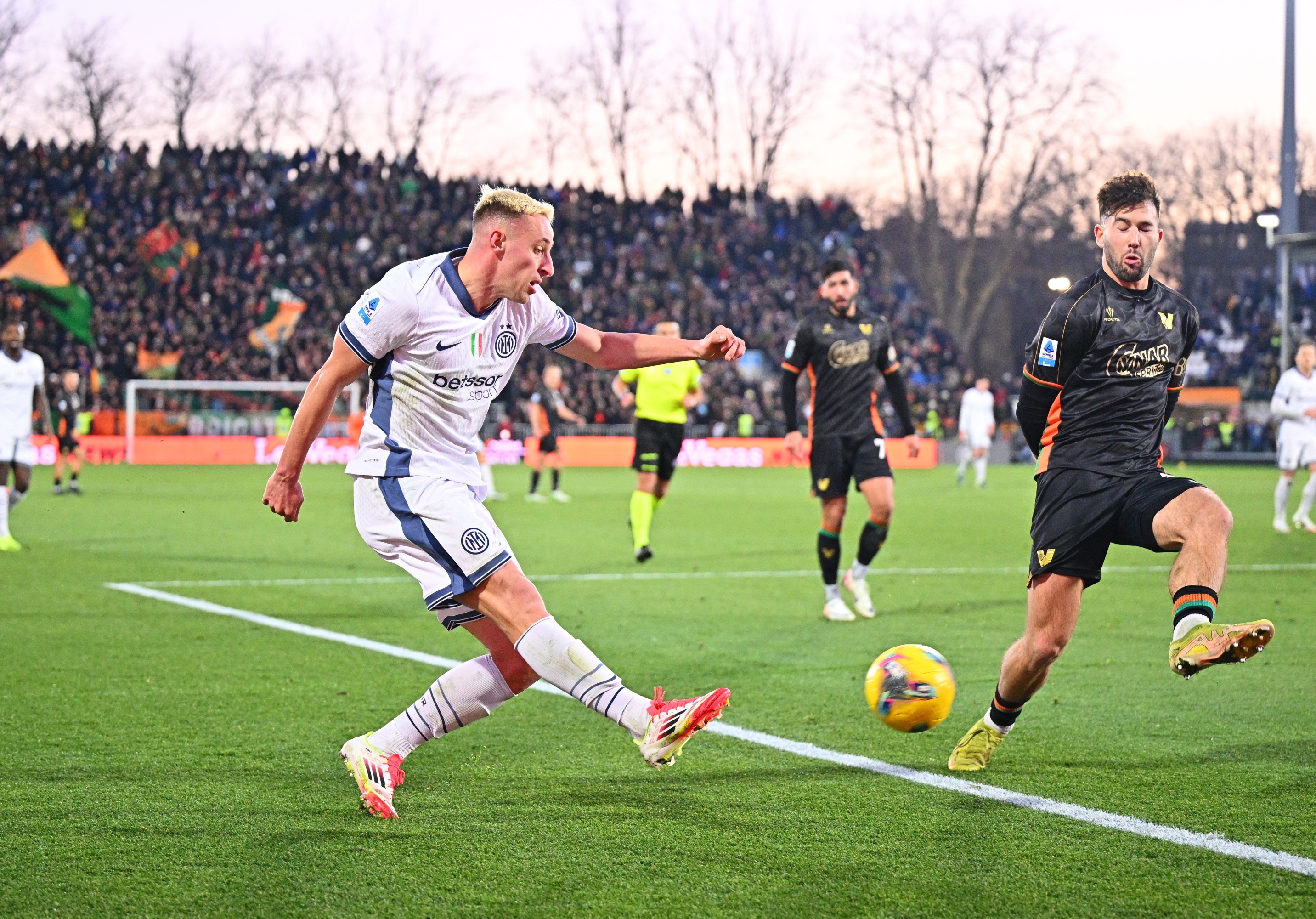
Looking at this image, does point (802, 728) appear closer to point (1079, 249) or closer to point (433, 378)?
point (433, 378)

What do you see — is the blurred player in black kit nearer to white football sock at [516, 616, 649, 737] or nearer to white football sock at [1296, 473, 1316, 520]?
white football sock at [1296, 473, 1316, 520]

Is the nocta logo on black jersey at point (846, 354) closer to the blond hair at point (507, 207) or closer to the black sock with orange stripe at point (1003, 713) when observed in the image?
the black sock with orange stripe at point (1003, 713)

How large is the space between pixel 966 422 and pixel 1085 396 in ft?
74.5

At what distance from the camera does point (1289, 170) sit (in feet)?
94.4

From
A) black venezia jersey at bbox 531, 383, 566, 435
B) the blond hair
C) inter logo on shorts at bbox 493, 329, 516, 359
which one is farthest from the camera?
black venezia jersey at bbox 531, 383, 566, 435

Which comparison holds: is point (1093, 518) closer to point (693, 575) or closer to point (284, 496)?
point (284, 496)

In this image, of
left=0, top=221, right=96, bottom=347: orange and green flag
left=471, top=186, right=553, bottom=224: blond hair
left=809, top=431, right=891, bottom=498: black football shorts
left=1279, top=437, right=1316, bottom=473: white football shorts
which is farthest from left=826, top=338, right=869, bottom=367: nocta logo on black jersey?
left=0, top=221, right=96, bottom=347: orange and green flag

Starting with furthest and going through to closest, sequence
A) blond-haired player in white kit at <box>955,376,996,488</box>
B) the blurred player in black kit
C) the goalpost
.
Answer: the goalpost → blond-haired player in white kit at <box>955,376,996,488</box> → the blurred player in black kit

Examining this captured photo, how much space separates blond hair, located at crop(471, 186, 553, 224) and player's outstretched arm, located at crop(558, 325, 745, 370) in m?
0.58

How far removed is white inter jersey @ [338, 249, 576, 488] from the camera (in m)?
4.09

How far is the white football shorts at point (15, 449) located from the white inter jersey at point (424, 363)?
10.2m

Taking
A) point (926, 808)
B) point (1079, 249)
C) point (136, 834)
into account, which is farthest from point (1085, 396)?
point (1079, 249)

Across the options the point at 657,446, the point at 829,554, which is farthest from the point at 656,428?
the point at 829,554

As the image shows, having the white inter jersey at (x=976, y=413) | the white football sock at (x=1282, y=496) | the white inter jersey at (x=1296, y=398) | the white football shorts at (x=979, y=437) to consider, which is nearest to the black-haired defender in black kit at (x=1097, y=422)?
the white inter jersey at (x=1296, y=398)
